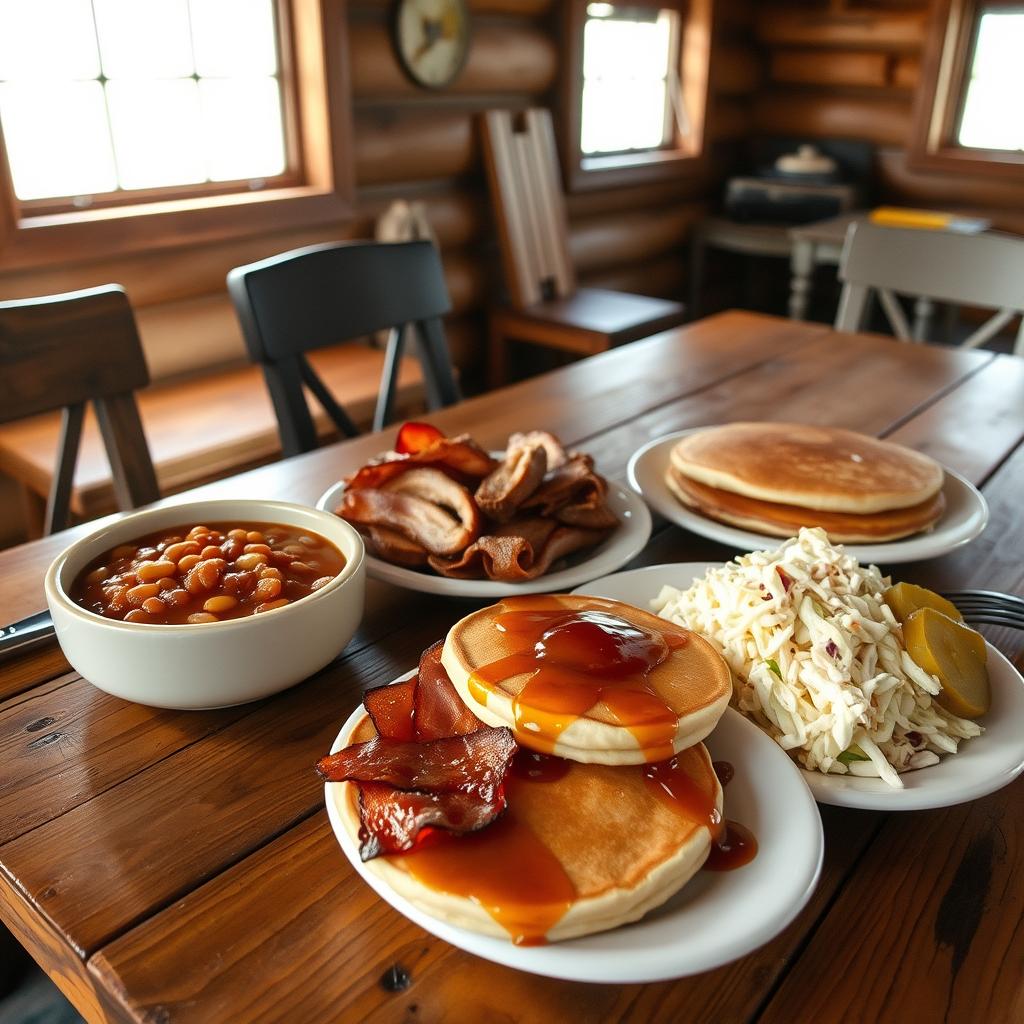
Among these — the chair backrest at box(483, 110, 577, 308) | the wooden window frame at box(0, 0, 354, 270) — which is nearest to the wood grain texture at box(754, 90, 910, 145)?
the chair backrest at box(483, 110, 577, 308)

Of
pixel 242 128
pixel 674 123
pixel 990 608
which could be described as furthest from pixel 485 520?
pixel 674 123

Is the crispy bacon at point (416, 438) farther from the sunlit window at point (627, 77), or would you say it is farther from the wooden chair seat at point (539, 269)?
the sunlit window at point (627, 77)

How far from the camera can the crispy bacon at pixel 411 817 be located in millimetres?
563

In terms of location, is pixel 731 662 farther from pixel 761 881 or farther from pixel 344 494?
pixel 344 494

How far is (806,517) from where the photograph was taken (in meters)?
1.09

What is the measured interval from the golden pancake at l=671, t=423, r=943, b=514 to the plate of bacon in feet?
0.44

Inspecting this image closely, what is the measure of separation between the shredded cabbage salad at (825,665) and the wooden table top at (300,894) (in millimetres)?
65

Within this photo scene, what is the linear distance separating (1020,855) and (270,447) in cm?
204

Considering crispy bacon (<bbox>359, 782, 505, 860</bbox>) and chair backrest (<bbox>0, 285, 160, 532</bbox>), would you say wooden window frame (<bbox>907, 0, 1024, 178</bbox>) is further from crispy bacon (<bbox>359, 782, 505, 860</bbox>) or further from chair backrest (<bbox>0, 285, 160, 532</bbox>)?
crispy bacon (<bbox>359, 782, 505, 860</bbox>)

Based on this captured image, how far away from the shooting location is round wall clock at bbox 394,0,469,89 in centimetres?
309

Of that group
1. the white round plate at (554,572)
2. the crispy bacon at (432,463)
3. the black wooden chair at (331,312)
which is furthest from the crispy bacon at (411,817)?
the black wooden chair at (331,312)

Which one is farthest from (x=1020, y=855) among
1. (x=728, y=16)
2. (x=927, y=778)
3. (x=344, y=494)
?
(x=728, y=16)

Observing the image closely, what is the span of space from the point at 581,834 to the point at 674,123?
4616 millimetres

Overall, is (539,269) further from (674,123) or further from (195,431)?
(195,431)
